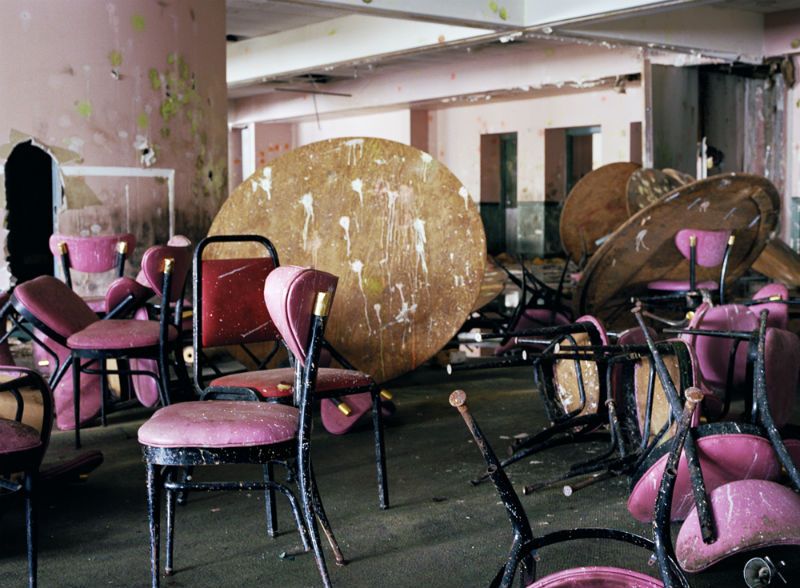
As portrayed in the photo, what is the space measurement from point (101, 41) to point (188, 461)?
4.45 meters

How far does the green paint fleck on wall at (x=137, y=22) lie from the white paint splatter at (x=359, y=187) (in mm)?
2372

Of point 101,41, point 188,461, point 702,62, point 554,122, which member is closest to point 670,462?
point 188,461

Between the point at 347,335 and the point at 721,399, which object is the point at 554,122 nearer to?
the point at 347,335

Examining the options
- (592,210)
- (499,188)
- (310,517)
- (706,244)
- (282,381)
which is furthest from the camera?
(499,188)

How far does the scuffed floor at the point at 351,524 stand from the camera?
2922mm

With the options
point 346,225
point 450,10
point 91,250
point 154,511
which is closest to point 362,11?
point 450,10

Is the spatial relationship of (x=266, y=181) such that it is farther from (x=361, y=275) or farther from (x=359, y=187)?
(x=361, y=275)

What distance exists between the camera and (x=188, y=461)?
8.49 feet

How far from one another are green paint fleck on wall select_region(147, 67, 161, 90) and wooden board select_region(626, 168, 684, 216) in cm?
323

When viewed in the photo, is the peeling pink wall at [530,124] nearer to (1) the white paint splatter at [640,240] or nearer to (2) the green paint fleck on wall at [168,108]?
(1) the white paint splatter at [640,240]

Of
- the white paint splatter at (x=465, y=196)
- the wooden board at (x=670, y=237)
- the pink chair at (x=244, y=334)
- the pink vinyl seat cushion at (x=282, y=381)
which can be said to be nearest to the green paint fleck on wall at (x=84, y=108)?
the white paint splatter at (x=465, y=196)

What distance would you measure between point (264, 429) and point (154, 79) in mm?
4534

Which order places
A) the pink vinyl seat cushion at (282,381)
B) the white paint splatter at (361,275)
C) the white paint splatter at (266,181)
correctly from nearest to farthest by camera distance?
the pink vinyl seat cushion at (282,381)
the white paint splatter at (361,275)
the white paint splatter at (266,181)

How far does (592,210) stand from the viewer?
7617 millimetres
